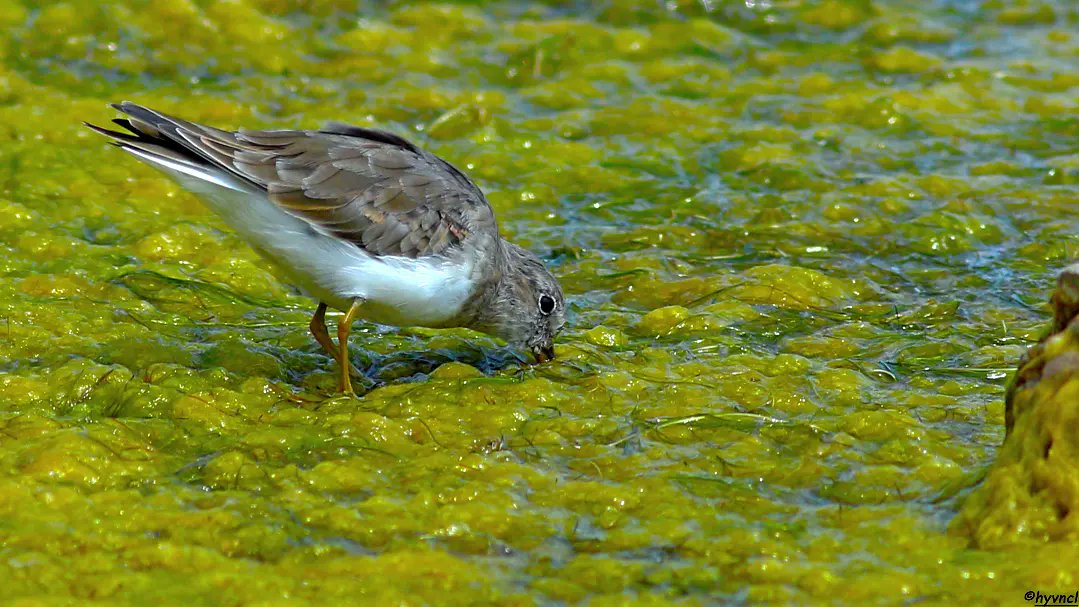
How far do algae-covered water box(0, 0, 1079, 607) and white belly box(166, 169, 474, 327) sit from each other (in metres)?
0.37

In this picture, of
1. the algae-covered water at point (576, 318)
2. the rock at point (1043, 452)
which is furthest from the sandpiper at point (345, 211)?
the rock at point (1043, 452)

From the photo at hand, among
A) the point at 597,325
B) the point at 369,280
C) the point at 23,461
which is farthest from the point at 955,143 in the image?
the point at 23,461

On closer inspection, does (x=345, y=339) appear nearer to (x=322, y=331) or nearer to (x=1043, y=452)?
(x=322, y=331)

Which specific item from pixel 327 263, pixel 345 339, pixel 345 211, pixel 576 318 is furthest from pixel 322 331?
pixel 576 318

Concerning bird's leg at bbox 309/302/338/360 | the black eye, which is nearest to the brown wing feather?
the black eye

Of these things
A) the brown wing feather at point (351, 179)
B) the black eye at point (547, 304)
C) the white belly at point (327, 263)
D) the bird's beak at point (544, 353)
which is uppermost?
the brown wing feather at point (351, 179)

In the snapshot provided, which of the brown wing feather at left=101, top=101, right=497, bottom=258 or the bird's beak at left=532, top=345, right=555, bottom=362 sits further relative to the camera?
the bird's beak at left=532, top=345, right=555, bottom=362

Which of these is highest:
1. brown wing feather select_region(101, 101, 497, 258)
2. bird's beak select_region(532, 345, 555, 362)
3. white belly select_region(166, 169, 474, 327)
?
brown wing feather select_region(101, 101, 497, 258)

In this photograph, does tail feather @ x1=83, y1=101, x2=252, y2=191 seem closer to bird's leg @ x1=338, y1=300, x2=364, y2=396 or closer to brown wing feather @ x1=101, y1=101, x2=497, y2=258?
brown wing feather @ x1=101, y1=101, x2=497, y2=258

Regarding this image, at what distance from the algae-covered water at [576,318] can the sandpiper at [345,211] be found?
38cm

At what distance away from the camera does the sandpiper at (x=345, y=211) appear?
520 centimetres

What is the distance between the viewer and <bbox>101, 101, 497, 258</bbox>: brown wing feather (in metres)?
5.20

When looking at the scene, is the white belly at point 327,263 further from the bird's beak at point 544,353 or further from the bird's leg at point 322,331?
the bird's beak at point 544,353

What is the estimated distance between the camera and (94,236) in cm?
661
